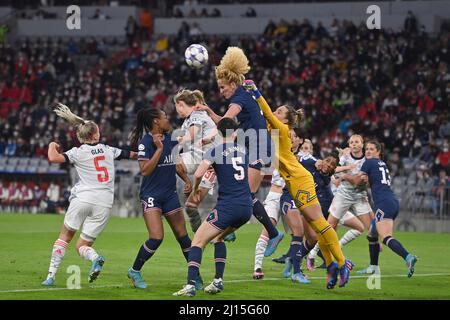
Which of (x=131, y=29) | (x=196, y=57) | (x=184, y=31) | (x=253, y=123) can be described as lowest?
(x=253, y=123)

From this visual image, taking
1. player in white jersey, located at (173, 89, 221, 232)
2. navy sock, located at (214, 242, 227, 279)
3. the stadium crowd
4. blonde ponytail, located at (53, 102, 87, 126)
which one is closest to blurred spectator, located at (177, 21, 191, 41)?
the stadium crowd

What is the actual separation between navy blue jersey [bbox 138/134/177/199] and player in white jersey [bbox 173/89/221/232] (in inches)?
17.5

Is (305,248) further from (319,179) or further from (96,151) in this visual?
(96,151)

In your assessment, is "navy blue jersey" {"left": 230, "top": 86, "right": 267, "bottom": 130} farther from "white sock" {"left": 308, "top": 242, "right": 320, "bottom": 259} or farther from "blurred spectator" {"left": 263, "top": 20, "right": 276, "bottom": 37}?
"blurred spectator" {"left": 263, "top": 20, "right": 276, "bottom": 37}

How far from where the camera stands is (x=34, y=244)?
783 inches

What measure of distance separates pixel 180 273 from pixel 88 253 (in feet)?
7.97

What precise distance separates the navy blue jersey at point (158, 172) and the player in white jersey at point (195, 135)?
444 mm

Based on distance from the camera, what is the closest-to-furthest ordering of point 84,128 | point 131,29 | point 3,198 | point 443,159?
1. point 84,128
2. point 443,159
3. point 3,198
4. point 131,29

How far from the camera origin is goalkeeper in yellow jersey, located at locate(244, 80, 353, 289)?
12.4 metres

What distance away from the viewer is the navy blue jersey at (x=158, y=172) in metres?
12.2

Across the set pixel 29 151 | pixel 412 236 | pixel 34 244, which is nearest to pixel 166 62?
pixel 29 151

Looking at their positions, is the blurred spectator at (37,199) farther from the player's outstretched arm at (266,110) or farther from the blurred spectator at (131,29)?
the player's outstretched arm at (266,110)

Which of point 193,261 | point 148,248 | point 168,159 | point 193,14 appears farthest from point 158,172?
point 193,14

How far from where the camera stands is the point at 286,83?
37.1m
